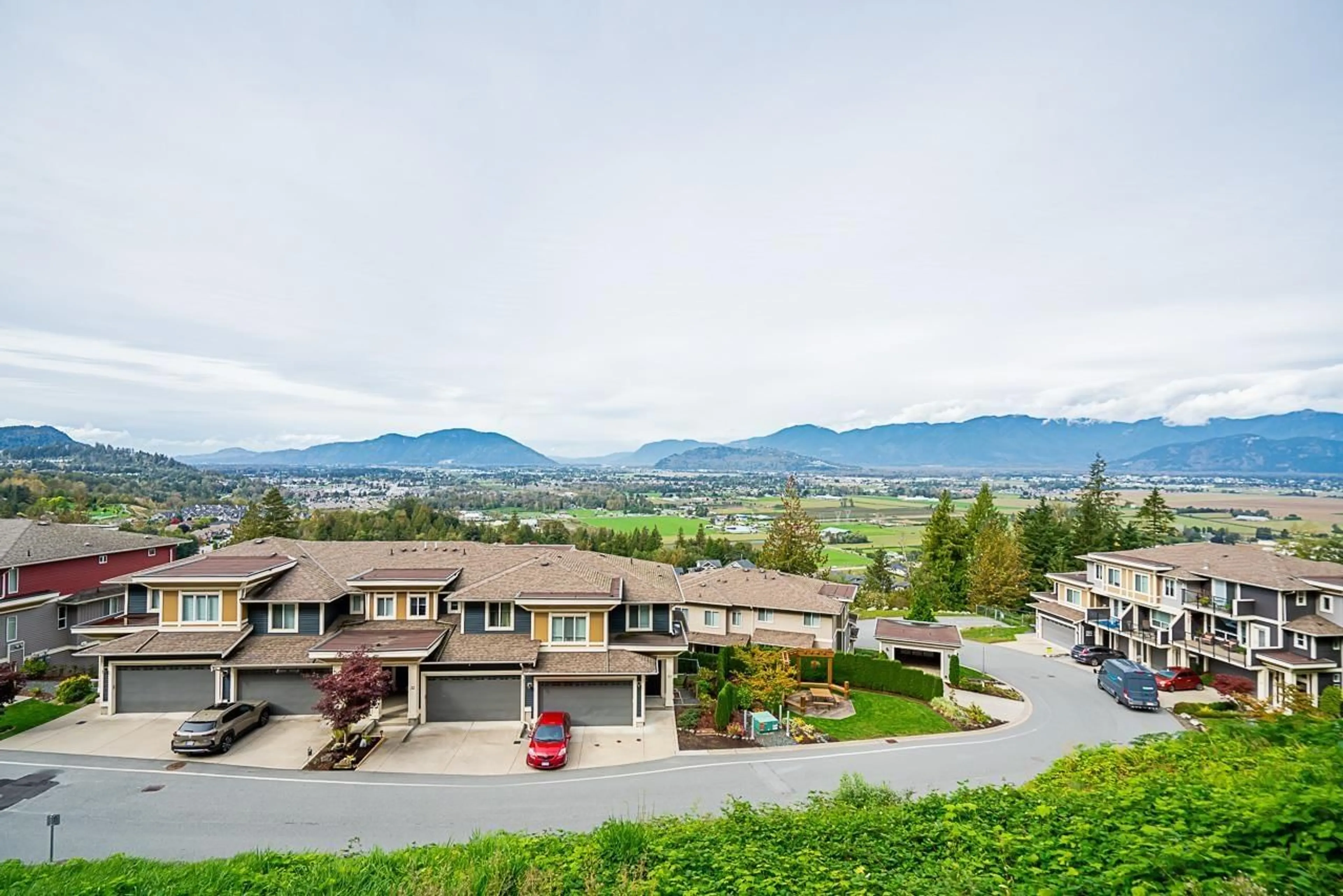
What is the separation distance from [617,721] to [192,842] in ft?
36.9

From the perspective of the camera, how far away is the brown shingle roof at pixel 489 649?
20078mm

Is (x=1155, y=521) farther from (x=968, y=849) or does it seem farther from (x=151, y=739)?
(x=151, y=739)

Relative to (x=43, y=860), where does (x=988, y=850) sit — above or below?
above

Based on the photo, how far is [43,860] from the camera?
12070 mm

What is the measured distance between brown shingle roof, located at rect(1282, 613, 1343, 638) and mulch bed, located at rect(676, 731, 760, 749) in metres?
23.0

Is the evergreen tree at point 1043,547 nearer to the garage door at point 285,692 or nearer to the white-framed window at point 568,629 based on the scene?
the white-framed window at point 568,629

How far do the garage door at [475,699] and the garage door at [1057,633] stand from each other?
106 ft

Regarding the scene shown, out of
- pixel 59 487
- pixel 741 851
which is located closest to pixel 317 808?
pixel 741 851

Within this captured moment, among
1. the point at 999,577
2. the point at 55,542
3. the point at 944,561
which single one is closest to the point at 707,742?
the point at 55,542

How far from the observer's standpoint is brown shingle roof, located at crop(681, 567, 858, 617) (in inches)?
1144

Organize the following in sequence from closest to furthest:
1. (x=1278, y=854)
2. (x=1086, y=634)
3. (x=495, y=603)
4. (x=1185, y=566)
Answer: (x=1278, y=854), (x=495, y=603), (x=1185, y=566), (x=1086, y=634)

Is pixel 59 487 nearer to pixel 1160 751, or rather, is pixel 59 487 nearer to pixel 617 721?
pixel 617 721

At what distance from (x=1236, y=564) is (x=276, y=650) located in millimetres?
40491

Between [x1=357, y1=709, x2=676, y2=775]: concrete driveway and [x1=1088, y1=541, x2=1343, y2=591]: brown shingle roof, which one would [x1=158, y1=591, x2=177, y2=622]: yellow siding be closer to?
[x1=357, y1=709, x2=676, y2=775]: concrete driveway
